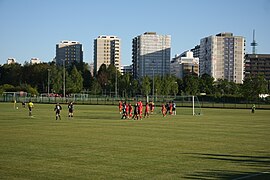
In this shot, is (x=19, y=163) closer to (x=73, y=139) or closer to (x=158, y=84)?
(x=73, y=139)

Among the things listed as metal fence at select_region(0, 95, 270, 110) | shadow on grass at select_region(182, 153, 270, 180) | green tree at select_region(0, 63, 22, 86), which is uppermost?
green tree at select_region(0, 63, 22, 86)

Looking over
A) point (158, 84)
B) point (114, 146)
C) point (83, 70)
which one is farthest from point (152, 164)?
point (83, 70)

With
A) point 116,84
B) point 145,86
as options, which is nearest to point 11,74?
point 116,84

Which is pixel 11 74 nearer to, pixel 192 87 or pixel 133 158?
pixel 192 87

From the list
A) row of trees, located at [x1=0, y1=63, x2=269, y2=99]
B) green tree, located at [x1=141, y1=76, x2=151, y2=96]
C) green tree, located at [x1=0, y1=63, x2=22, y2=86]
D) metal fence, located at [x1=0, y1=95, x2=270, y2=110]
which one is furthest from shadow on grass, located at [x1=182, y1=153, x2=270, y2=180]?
green tree, located at [x1=0, y1=63, x2=22, y2=86]

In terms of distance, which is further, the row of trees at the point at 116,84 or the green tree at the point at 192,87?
the green tree at the point at 192,87

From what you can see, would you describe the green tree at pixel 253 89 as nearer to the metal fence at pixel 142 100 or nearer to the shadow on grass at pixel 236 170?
the metal fence at pixel 142 100

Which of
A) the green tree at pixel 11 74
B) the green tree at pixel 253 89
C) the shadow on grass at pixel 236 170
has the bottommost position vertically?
the shadow on grass at pixel 236 170

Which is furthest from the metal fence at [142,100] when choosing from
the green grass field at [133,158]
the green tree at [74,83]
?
the green grass field at [133,158]

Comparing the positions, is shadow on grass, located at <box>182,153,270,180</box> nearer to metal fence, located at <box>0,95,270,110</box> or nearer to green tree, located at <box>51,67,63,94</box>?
metal fence, located at <box>0,95,270,110</box>

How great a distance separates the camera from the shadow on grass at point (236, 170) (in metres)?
11.6

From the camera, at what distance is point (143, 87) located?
129375mm

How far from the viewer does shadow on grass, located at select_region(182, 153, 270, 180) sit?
11.6 metres

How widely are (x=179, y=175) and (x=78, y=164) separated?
3365 mm
